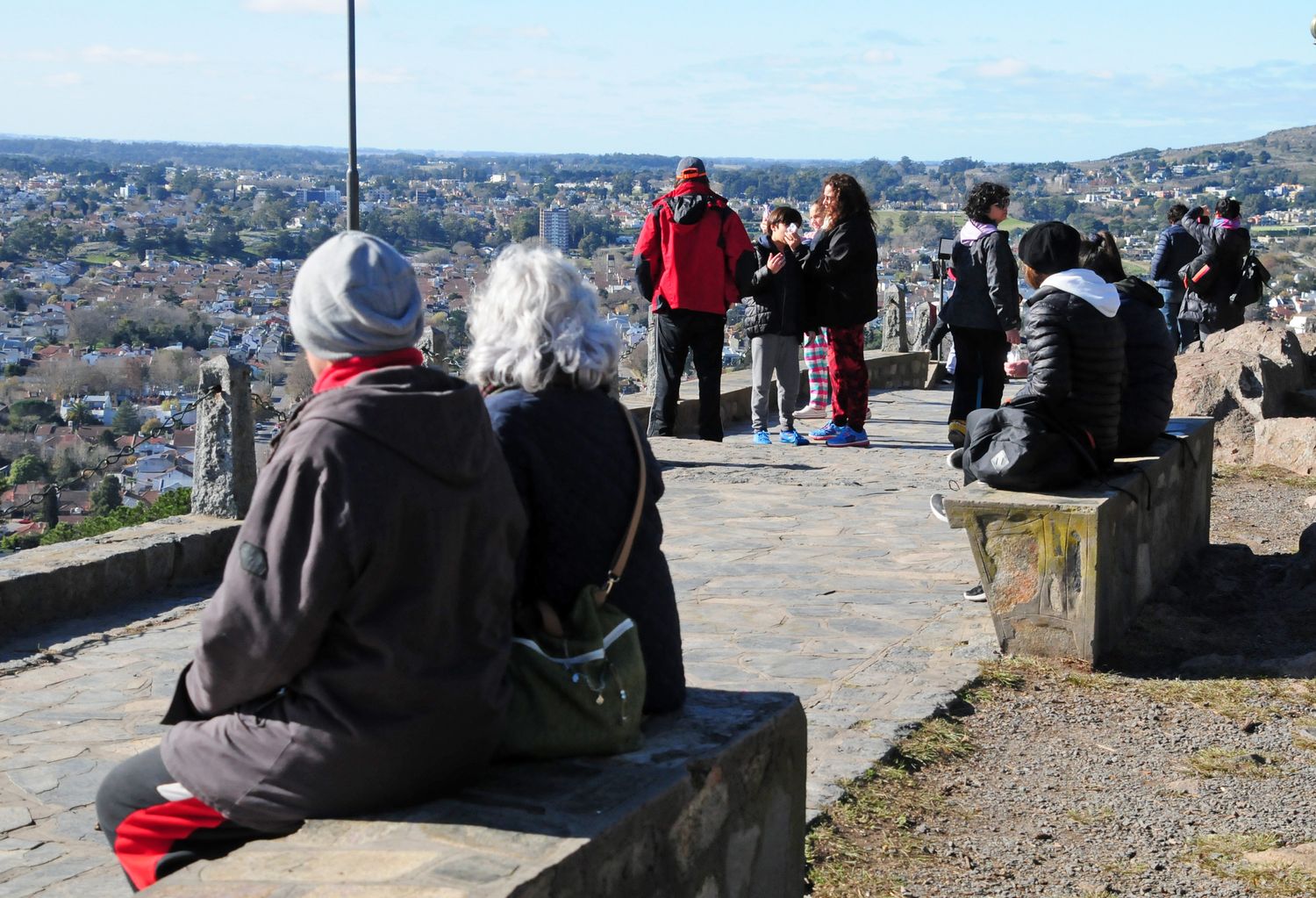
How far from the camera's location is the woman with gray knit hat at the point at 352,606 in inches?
102

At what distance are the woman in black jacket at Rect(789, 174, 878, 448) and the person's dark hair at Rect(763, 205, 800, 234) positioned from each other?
0.12 m

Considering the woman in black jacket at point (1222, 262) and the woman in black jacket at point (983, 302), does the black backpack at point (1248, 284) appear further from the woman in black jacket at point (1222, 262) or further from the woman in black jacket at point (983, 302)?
the woman in black jacket at point (983, 302)

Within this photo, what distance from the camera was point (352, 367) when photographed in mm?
2775

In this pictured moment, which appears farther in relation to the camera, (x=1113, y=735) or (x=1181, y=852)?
(x=1113, y=735)

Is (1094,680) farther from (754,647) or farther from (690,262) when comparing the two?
(690,262)

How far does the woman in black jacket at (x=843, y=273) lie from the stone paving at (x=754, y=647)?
135 cm

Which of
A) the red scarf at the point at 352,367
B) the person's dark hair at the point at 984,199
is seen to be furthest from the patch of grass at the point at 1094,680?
the person's dark hair at the point at 984,199

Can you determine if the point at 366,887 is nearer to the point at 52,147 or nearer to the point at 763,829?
the point at 763,829

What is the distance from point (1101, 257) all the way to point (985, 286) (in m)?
2.67

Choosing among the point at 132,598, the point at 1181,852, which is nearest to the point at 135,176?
the point at 132,598

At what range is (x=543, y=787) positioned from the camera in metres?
2.86

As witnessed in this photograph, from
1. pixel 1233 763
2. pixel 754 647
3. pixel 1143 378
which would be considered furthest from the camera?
pixel 1143 378

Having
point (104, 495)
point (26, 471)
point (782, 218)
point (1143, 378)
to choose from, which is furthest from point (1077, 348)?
point (26, 471)

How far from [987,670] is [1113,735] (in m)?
0.70
